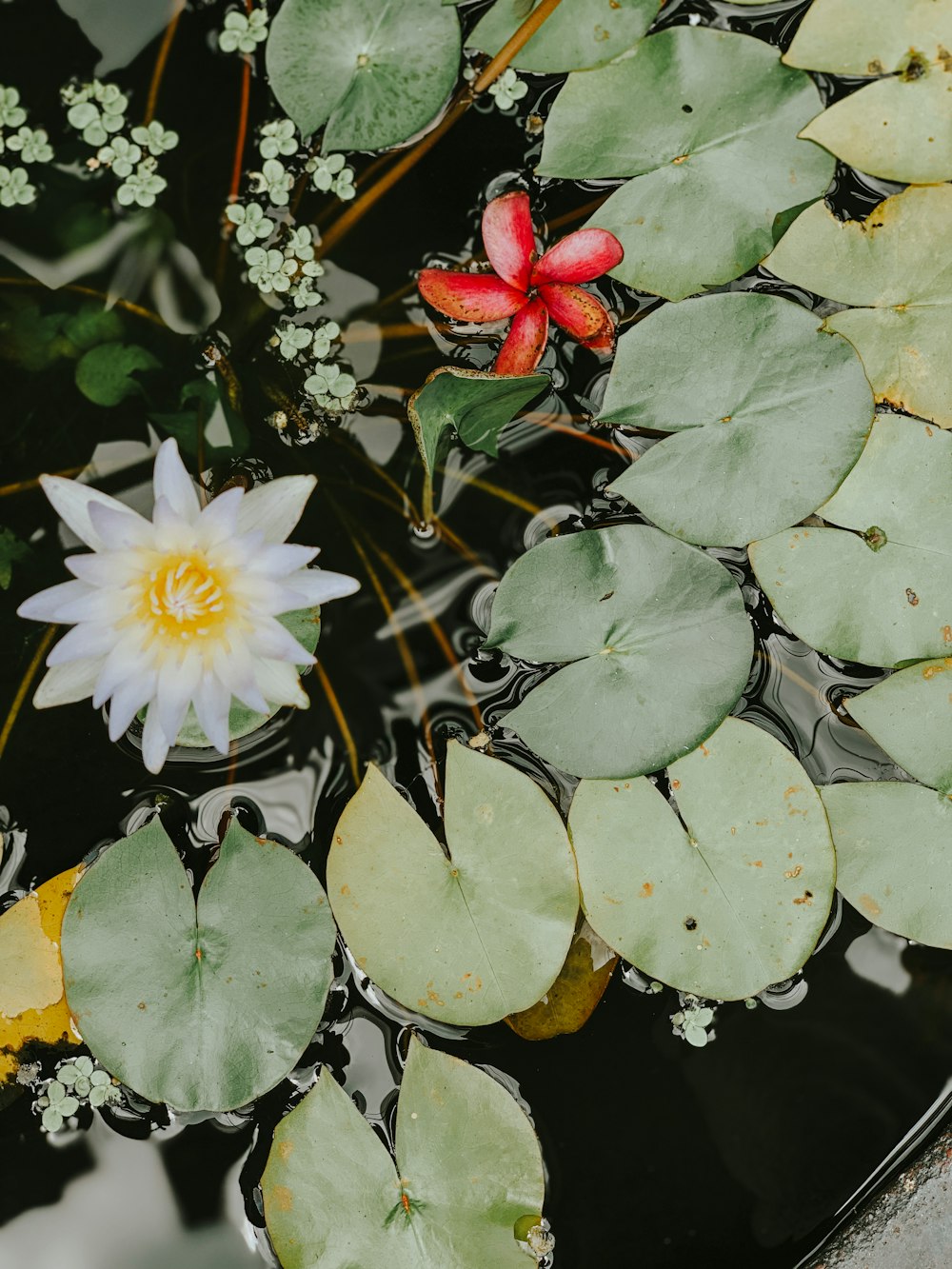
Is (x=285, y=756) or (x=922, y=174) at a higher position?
(x=922, y=174)

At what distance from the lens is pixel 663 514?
2.09 metres

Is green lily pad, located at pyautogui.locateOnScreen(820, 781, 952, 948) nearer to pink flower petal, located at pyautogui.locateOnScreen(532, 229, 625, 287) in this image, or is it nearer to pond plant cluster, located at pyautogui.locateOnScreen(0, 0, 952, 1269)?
pond plant cluster, located at pyautogui.locateOnScreen(0, 0, 952, 1269)

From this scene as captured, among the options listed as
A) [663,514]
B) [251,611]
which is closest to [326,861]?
[251,611]

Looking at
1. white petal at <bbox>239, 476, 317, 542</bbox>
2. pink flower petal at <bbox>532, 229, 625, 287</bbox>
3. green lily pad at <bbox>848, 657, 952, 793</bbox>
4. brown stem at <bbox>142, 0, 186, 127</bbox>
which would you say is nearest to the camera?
white petal at <bbox>239, 476, 317, 542</bbox>

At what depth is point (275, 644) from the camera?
1675 millimetres

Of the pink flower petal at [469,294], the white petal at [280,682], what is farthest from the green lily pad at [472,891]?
the pink flower petal at [469,294]

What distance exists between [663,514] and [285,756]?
1026mm

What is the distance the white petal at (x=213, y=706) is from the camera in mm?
1698

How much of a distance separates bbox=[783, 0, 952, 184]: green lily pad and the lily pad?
2.39 meters

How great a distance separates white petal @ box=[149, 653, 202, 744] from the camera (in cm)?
171

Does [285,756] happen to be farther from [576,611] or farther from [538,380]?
[538,380]

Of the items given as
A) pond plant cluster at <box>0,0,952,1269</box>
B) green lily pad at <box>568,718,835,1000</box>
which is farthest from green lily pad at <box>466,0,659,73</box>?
green lily pad at <box>568,718,835,1000</box>

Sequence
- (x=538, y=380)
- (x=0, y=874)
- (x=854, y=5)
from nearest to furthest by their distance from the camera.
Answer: (x=538, y=380) < (x=854, y=5) < (x=0, y=874)

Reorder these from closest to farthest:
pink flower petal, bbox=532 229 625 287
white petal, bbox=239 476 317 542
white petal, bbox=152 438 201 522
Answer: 1. white petal, bbox=152 438 201 522
2. white petal, bbox=239 476 317 542
3. pink flower petal, bbox=532 229 625 287
